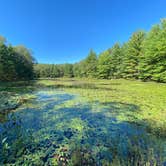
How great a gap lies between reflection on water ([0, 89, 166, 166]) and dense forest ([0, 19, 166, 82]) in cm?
2360

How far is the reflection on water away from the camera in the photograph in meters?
4.45

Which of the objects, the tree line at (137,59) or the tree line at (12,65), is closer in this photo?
the tree line at (137,59)

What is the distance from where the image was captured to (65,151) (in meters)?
4.98

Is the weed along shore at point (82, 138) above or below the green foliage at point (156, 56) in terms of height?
below

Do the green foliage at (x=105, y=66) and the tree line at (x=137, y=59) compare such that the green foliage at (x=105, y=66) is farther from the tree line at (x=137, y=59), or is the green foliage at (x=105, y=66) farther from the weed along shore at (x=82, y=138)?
the weed along shore at (x=82, y=138)

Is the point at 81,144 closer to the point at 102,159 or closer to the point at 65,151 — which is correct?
the point at 65,151

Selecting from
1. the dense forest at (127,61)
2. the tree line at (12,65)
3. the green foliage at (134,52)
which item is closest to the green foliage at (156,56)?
the dense forest at (127,61)

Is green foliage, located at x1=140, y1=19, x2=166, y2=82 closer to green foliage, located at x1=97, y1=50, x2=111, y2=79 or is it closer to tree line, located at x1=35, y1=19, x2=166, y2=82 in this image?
tree line, located at x1=35, y1=19, x2=166, y2=82

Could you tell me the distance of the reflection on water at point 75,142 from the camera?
445cm

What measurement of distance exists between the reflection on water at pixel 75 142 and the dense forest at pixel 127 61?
23602mm

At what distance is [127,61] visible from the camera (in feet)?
132

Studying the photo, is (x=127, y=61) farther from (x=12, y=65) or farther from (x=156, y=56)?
(x=12, y=65)

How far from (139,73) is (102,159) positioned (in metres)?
35.2

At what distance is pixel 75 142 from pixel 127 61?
36.9 m
